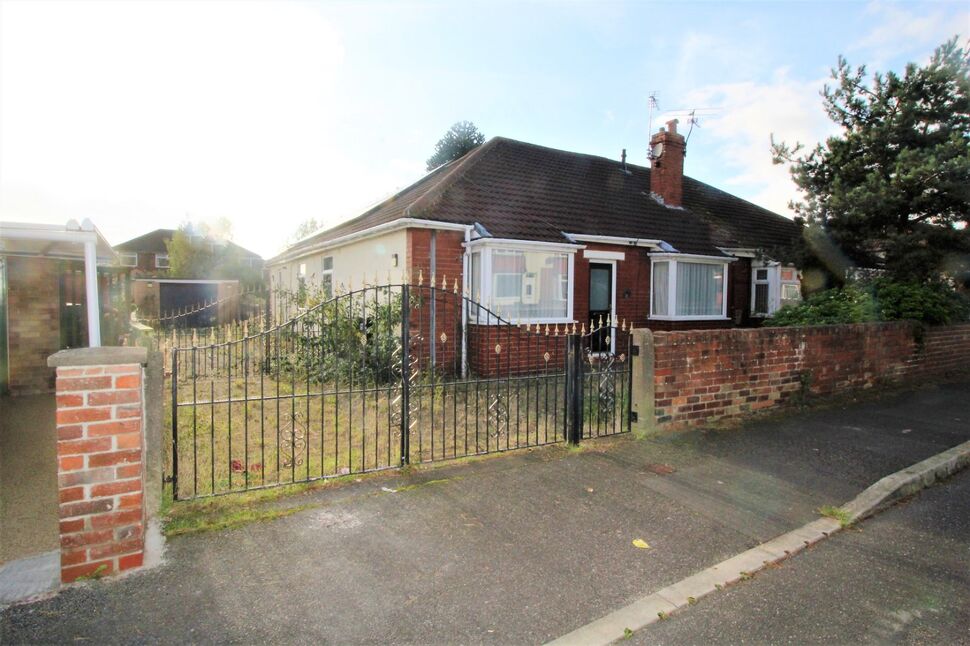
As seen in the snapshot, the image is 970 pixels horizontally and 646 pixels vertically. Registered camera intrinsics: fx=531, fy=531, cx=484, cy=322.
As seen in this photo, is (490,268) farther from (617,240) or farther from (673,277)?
(673,277)

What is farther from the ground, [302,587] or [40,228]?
[40,228]

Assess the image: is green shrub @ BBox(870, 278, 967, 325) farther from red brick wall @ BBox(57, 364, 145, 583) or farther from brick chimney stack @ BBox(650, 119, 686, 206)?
red brick wall @ BBox(57, 364, 145, 583)

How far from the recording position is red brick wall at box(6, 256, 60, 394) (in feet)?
Answer: 23.5

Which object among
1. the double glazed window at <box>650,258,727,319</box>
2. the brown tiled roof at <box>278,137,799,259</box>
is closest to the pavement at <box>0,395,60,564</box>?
the brown tiled roof at <box>278,137,799,259</box>

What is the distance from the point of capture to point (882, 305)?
945 cm

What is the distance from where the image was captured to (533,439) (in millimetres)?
5625

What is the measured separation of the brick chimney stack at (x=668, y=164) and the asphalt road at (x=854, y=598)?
40.1 ft

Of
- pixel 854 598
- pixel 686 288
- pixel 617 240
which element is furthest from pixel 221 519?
pixel 686 288

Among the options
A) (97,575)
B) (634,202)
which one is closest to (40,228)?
(97,575)

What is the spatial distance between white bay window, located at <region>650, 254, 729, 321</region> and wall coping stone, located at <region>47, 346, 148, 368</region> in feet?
35.2

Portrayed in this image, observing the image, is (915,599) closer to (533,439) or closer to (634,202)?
(533,439)

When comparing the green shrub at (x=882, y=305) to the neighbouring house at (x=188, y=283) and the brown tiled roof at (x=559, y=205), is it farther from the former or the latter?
the neighbouring house at (x=188, y=283)

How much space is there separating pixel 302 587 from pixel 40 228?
3.17 metres

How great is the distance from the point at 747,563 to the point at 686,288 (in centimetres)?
970
